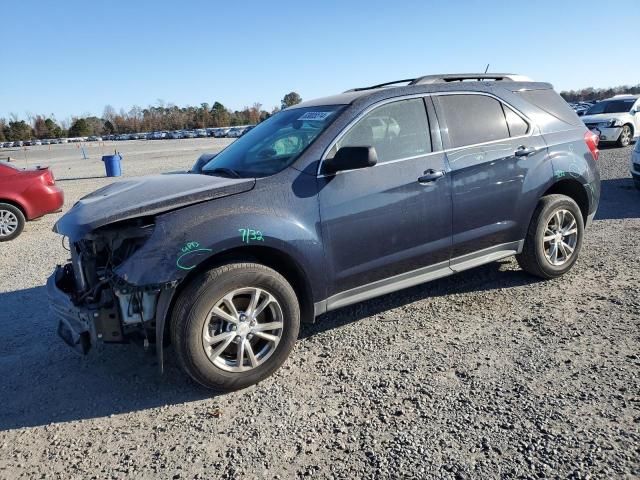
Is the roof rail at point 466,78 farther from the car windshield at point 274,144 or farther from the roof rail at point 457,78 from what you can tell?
the car windshield at point 274,144

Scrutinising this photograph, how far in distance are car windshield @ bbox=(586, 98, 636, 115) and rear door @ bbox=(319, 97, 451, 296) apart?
17.1 meters

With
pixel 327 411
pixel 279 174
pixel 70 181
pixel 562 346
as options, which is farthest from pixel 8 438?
pixel 70 181

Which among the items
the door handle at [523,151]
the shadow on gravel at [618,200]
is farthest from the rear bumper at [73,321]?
the shadow on gravel at [618,200]

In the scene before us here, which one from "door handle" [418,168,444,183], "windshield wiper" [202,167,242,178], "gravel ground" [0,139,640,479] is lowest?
"gravel ground" [0,139,640,479]

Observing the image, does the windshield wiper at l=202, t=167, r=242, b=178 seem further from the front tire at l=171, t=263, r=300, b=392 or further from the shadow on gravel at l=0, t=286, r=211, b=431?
the shadow on gravel at l=0, t=286, r=211, b=431

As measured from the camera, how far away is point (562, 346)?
12.4 feet

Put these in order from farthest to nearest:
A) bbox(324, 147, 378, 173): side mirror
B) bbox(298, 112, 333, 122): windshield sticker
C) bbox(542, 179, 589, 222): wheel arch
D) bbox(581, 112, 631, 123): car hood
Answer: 1. bbox(581, 112, 631, 123): car hood
2. bbox(542, 179, 589, 222): wheel arch
3. bbox(298, 112, 333, 122): windshield sticker
4. bbox(324, 147, 378, 173): side mirror

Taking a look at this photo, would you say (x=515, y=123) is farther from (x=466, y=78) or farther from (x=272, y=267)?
(x=272, y=267)

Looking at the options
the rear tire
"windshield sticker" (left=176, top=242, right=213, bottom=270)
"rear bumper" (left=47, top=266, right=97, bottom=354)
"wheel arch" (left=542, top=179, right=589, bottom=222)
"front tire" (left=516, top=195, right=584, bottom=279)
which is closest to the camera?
"windshield sticker" (left=176, top=242, right=213, bottom=270)

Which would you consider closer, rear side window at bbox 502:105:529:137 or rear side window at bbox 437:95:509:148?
rear side window at bbox 437:95:509:148

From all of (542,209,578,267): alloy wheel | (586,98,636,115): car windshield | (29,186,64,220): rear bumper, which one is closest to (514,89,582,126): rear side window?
(542,209,578,267): alloy wheel

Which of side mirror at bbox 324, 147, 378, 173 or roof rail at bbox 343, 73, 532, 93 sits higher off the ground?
roof rail at bbox 343, 73, 532, 93

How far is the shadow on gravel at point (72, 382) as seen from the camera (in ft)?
11.1

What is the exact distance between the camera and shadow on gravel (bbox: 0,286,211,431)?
11.1 ft
